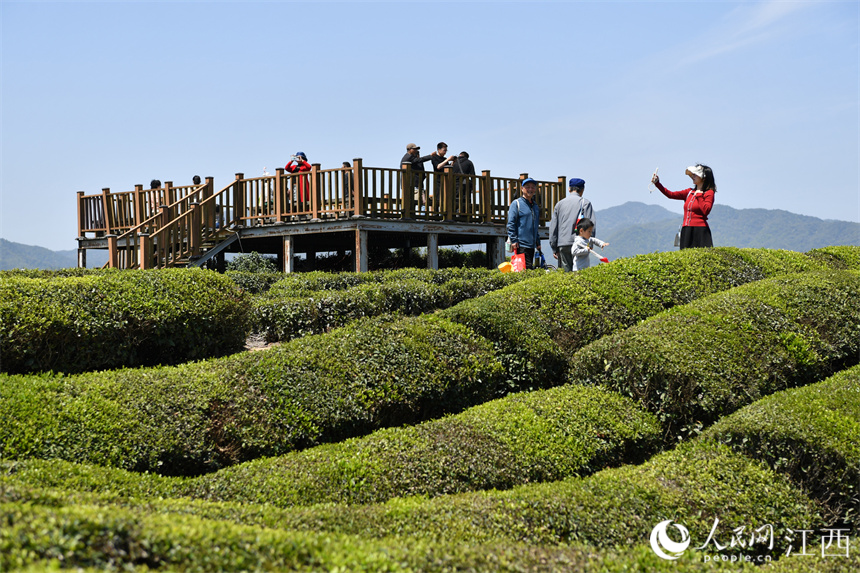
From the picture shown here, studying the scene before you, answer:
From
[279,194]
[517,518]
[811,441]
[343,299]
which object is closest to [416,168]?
[279,194]

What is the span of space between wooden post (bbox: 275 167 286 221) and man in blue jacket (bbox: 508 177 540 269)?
6.71 m

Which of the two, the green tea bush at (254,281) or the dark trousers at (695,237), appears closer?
the dark trousers at (695,237)

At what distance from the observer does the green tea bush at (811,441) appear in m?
5.65

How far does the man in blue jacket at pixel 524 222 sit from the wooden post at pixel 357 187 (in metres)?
4.50

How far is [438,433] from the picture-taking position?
627cm

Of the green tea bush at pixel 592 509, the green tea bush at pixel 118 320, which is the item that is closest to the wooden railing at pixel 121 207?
the green tea bush at pixel 118 320

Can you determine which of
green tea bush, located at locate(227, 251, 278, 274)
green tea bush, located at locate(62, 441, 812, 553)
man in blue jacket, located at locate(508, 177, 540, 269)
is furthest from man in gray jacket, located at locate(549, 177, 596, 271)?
green tea bush, located at locate(227, 251, 278, 274)

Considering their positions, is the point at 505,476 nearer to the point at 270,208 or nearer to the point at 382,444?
the point at 382,444

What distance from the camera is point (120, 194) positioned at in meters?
20.4

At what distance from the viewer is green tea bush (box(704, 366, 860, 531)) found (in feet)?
18.5

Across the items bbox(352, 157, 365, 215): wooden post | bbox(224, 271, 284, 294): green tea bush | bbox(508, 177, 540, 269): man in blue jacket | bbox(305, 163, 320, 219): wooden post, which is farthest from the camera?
bbox(305, 163, 320, 219): wooden post

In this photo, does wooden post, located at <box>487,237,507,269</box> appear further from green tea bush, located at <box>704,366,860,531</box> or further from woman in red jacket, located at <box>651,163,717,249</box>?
green tea bush, located at <box>704,366,860,531</box>

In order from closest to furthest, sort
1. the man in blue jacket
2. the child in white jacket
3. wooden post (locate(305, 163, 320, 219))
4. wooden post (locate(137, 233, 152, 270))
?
the child in white jacket, the man in blue jacket, wooden post (locate(137, 233, 152, 270)), wooden post (locate(305, 163, 320, 219))

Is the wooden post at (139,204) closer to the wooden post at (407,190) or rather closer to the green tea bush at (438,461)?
the wooden post at (407,190)
